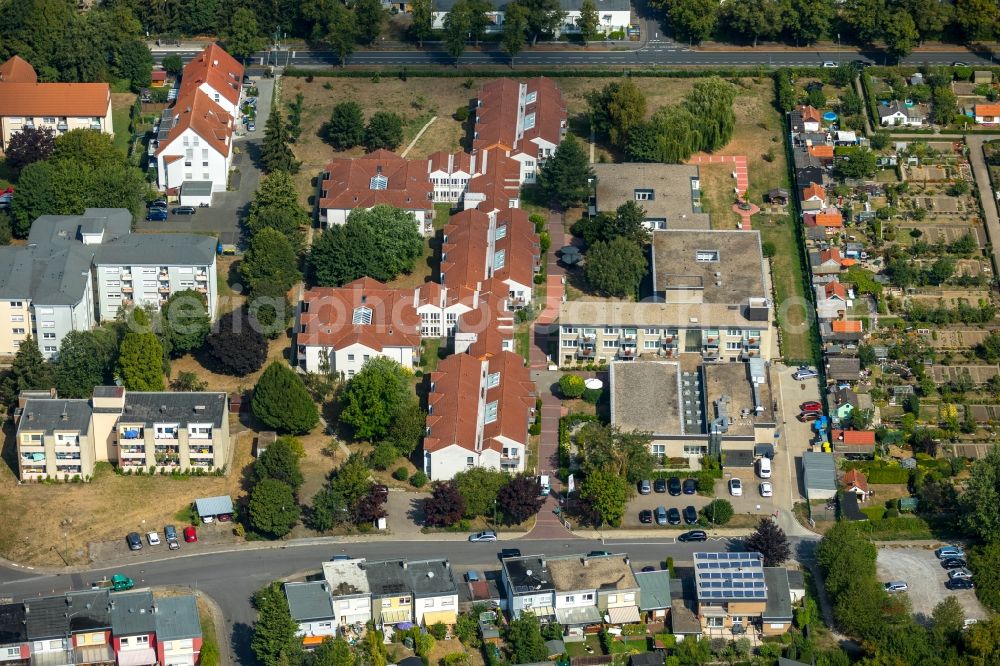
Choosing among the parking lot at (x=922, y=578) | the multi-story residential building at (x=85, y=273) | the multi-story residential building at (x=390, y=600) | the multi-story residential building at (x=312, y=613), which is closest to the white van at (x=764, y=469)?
the parking lot at (x=922, y=578)

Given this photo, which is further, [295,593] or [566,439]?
[566,439]

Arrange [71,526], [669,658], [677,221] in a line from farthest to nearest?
1. [677,221]
2. [71,526]
3. [669,658]

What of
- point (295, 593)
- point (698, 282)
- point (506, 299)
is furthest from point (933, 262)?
point (295, 593)

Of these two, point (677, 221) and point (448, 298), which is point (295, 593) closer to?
point (448, 298)

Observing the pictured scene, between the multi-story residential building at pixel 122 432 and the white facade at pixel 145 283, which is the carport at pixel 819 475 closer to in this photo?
the multi-story residential building at pixel 122 432

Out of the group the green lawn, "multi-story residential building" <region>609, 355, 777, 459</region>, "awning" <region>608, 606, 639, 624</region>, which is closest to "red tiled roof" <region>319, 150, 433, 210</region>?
"multi-story residential building" <region>609, 355, 777, 459</region>

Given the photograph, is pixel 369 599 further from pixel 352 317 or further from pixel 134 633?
pixel 352 317
